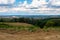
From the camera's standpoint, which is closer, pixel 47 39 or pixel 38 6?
pixel 47 39

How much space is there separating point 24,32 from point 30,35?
1.00 ft

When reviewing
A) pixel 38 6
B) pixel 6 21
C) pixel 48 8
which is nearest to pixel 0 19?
pixel 6 21

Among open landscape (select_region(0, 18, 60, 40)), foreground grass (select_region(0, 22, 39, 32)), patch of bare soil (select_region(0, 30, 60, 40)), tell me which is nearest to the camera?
patch of bare soil (select_region(0, 30, 60, 40))

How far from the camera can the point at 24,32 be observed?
5.27 m

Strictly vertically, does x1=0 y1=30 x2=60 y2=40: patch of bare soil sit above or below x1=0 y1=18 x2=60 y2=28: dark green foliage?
below

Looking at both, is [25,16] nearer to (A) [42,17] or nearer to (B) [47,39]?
(A) [42,17]

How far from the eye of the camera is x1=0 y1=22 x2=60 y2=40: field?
485 cm

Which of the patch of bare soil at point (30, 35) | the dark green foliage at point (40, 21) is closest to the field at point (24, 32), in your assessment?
the patch of bare soil at point (30, 35)

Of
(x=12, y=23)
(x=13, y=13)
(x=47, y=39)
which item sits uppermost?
(x=13, y=13)

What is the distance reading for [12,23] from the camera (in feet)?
18.5

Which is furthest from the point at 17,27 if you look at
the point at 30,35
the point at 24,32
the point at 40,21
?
the point at 40,21

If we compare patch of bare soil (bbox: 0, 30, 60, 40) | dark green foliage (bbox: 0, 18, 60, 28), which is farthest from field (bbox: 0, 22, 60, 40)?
dark green foliage (bbox: 0, 18, 60, 28)

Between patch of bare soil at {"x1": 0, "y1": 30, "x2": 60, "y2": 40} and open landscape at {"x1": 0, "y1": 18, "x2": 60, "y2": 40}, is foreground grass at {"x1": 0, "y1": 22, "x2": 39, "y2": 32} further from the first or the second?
patch of bare soil at {"x1": 0, "y1": 30, "x2": 60, "y2": 40}

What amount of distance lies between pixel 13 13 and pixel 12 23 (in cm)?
43
